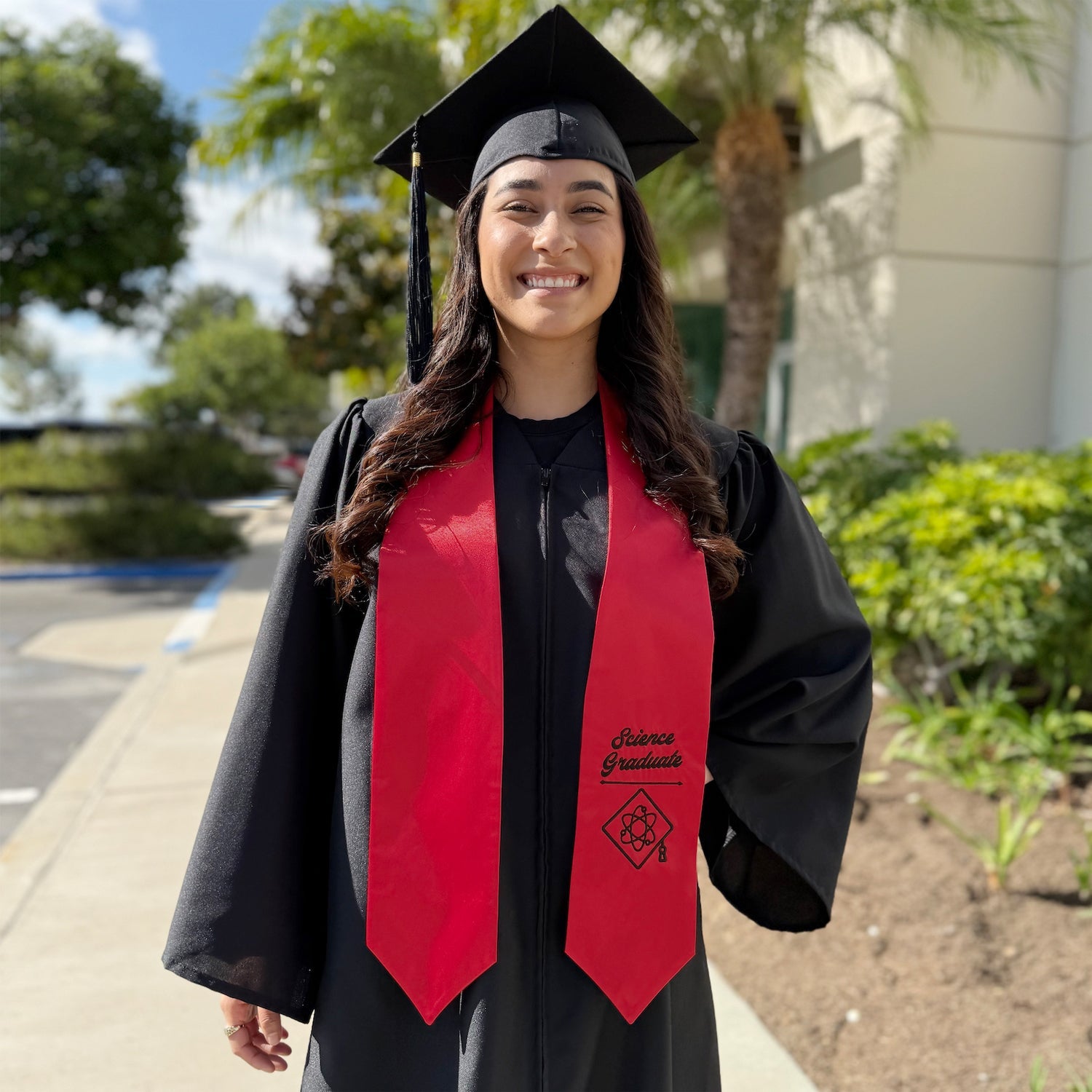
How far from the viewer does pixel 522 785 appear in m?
1.41

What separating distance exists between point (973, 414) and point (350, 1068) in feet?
19.6

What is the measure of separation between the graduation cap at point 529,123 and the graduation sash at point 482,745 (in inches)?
16.5

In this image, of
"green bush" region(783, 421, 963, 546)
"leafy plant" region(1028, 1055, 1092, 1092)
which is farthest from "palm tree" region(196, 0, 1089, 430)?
"leafy plant" region(1028, 1055, 1092, 1092)

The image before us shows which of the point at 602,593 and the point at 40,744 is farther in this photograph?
the point at 40,744

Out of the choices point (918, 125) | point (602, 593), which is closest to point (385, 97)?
point (918, 125)

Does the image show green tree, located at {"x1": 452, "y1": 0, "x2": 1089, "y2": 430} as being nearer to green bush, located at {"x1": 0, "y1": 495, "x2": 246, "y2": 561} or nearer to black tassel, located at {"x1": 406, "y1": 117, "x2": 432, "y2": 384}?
black tassel, located at {"x1": 406, "y1": 117, "x2": 432, "y2": 384}

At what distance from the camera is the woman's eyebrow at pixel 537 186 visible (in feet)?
4.84

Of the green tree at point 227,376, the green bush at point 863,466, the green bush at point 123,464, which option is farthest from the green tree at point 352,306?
the green tree at point 227,376

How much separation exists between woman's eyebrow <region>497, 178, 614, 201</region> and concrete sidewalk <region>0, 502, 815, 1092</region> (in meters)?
0.73

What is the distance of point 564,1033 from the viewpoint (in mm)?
1386

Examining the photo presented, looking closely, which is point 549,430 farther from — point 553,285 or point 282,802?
point 282,802

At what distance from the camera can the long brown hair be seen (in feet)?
4.69

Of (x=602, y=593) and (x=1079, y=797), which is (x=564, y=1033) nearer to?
(x=602, y=593)

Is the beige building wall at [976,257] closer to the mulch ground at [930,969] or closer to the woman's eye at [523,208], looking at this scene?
the mulch ground at [930,969]
